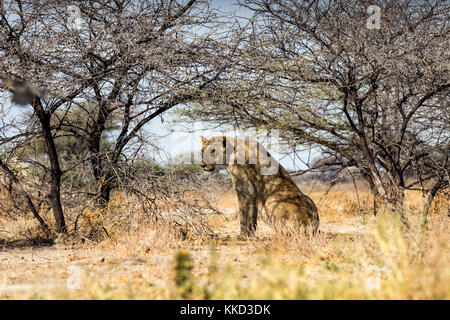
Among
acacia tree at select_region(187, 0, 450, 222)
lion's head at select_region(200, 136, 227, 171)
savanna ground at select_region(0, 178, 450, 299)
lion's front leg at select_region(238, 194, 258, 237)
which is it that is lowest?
savanna ground at select_region(0, 178, 450, 299)

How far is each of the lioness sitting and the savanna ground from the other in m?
0.50

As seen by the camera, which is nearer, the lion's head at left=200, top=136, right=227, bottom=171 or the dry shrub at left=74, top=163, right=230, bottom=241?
the dry shrub at left=74, top=163, right=230, bottom=241

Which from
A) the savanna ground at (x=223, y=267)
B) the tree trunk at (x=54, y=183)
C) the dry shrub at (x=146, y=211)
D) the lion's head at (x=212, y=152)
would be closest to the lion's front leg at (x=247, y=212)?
the savanna ground at (x=223, y=267)

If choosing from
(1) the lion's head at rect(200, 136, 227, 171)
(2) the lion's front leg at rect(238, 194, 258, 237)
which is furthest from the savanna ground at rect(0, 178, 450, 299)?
(1) the lion's head at rect(200, 136, 227, 171)

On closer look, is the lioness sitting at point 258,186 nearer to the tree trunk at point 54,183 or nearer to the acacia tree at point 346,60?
the acacia tree at point 346,60

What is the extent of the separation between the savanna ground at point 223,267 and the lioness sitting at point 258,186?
0.50 metres

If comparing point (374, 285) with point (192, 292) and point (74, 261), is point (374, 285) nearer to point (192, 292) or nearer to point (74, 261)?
point (192, 292)

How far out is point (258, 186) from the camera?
7430 mm

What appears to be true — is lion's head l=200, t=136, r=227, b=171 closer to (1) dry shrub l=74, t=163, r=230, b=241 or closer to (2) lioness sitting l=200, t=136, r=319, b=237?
(2) lioness sitting l=200, t=136, r=319, b=237

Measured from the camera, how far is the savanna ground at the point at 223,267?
339 centimetres

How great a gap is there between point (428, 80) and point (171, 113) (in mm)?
5725

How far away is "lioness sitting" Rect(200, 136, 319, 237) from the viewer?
6961 mm
